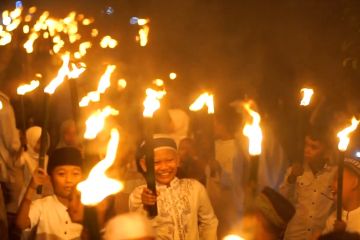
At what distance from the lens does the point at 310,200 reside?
19.1ft

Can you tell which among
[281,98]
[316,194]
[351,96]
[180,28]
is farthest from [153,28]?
[316,194]

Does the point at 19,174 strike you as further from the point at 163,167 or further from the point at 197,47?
the point at 197,47

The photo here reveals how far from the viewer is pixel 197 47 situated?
38.1 ft

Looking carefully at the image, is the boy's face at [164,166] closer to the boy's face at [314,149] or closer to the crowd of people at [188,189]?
the crowd of people at [188,189]

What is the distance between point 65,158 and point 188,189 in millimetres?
1172

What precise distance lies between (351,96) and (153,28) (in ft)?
15.9

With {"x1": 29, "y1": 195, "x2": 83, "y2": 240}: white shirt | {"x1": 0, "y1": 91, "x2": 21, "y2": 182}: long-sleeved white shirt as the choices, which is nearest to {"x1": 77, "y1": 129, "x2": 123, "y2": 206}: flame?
{"x1": 29, "y1": 195, "x2": 83, "y2": 240}: white shirt

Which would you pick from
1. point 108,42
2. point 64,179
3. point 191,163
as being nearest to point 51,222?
point 64,179

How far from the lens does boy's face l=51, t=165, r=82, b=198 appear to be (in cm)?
483

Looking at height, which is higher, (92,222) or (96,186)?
(96,186)

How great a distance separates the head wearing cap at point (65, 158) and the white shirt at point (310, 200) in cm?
214

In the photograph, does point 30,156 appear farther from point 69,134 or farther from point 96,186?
point 96,186

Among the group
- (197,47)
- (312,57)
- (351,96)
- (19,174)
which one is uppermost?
(197,47)

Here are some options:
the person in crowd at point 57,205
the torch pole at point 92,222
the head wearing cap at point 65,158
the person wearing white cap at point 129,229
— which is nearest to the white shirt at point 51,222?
the person in crowd at point 57,205
